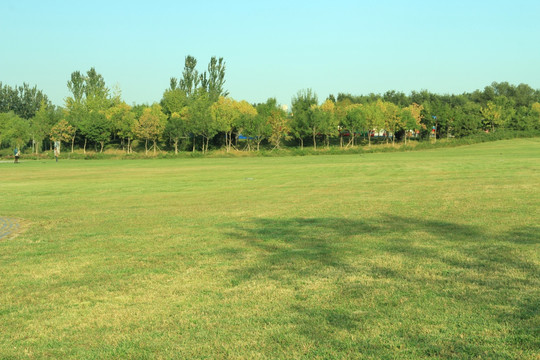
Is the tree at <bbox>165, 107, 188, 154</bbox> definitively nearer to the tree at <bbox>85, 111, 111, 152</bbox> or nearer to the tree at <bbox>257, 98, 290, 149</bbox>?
the tree at <bbox>85, 111, 111, 152</bbox>

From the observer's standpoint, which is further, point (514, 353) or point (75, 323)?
point (75, 323)

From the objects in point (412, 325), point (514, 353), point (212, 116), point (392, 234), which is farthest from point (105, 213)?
point (212, 116)

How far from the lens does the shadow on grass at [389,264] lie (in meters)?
6.17

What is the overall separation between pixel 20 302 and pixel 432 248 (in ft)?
23.0

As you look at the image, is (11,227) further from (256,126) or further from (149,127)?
(256,126)

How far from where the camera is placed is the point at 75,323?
6.18m

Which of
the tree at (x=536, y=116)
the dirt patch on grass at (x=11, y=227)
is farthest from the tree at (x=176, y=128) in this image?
the dirt patch on grass at (x=11, y=227)

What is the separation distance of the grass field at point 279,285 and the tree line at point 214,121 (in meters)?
91.9

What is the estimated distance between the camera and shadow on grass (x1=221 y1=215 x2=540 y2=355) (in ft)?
20.2

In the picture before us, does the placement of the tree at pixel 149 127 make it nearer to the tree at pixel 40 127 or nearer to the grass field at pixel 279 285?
the tree at pixel 40 127

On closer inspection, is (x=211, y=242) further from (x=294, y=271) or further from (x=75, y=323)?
(x=75, y=323)

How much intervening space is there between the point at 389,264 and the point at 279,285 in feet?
6.84

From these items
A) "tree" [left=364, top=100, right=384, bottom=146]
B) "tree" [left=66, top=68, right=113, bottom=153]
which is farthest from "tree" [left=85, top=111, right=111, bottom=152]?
"tree" [left=364, top=100, right=384, bottom=146]

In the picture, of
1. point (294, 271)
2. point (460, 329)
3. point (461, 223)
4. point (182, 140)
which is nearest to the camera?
point (460, 329)
